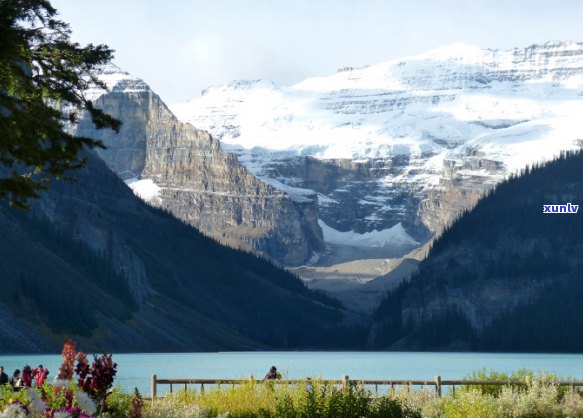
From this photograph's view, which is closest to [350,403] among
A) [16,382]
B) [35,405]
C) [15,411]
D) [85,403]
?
[85,403]

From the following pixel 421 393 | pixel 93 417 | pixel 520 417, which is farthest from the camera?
pixel 421 393

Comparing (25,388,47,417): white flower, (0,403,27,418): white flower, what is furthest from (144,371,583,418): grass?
(0,403,27,418): white flower

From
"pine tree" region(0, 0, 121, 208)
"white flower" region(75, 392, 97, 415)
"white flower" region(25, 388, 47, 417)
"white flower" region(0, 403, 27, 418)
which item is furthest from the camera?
"pine tree" region(0, 0, 121, 208)

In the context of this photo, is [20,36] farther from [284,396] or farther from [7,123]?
[284,396]

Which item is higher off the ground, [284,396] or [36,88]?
[36,88]

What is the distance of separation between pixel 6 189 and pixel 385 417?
13.1 m

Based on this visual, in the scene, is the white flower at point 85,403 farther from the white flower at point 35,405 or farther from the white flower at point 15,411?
the white flower at point 15,411

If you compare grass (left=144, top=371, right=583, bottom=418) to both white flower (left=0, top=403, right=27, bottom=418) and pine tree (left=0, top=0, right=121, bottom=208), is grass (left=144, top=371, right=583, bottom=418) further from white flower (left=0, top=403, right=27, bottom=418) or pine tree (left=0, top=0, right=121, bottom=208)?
white flower (left=0, top=403, right=27, bottom=418)

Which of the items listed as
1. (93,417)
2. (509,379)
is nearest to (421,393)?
(509,379)

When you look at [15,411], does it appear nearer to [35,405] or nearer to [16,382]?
[35,405]

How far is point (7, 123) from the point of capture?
36156mm

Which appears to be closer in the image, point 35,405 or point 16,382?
point 35,405

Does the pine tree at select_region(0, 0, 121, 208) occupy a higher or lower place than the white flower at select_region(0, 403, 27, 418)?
higher

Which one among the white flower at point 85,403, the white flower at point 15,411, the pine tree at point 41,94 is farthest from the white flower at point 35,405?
the pine tree at point 41,94
